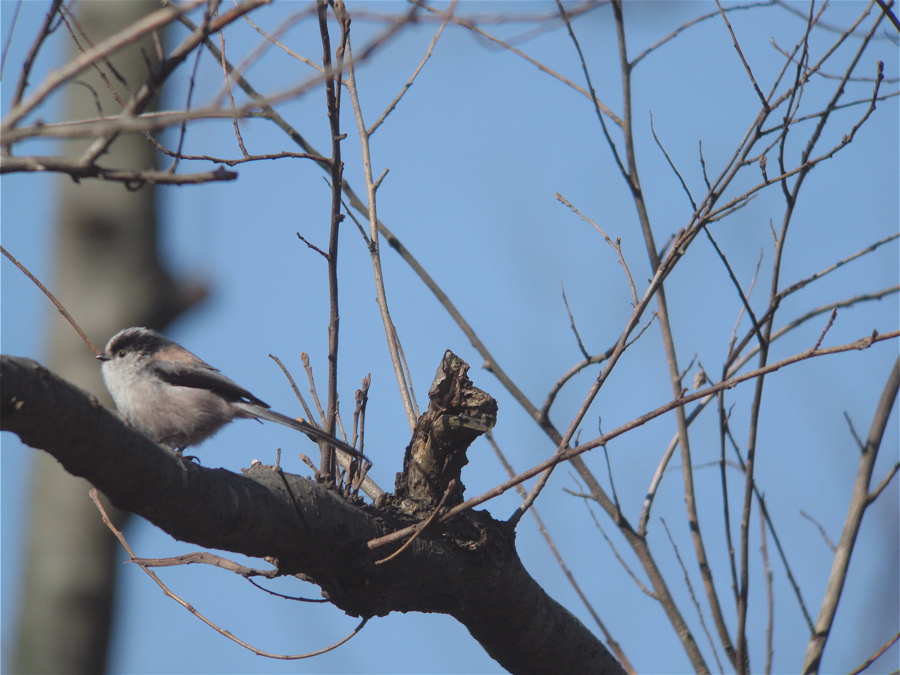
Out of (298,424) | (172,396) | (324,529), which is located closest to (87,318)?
(172,396)

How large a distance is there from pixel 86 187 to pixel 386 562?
2.52 meters

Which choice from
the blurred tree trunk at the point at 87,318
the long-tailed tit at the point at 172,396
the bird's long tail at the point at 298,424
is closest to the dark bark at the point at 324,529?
the bird's long tail at the point at 298,424

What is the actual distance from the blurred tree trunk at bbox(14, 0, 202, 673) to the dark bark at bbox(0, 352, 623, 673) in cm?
138

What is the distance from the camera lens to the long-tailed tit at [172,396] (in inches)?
140

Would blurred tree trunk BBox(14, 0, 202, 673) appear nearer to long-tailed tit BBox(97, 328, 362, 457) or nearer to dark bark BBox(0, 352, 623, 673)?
long-tailed tit BBox(97, 328, 362, 457)

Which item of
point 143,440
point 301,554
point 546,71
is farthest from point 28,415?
point 546,71

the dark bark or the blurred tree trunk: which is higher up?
the blurred tree trunk

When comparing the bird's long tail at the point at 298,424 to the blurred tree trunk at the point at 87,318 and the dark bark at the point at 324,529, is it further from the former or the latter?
the blurred tree trunk at the point at 87,318

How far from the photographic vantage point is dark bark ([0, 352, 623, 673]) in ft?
5.58

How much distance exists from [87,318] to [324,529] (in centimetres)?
209

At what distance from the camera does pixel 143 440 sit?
1877mm

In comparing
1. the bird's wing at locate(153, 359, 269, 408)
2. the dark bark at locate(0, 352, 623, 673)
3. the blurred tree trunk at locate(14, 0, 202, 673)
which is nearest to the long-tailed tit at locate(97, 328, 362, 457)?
the bird's wing at locate(153, 359, 269, 408)

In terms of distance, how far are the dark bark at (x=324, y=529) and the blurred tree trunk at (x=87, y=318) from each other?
4.51 feet

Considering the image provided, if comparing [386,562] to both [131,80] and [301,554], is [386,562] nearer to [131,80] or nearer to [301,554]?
[301,554]
